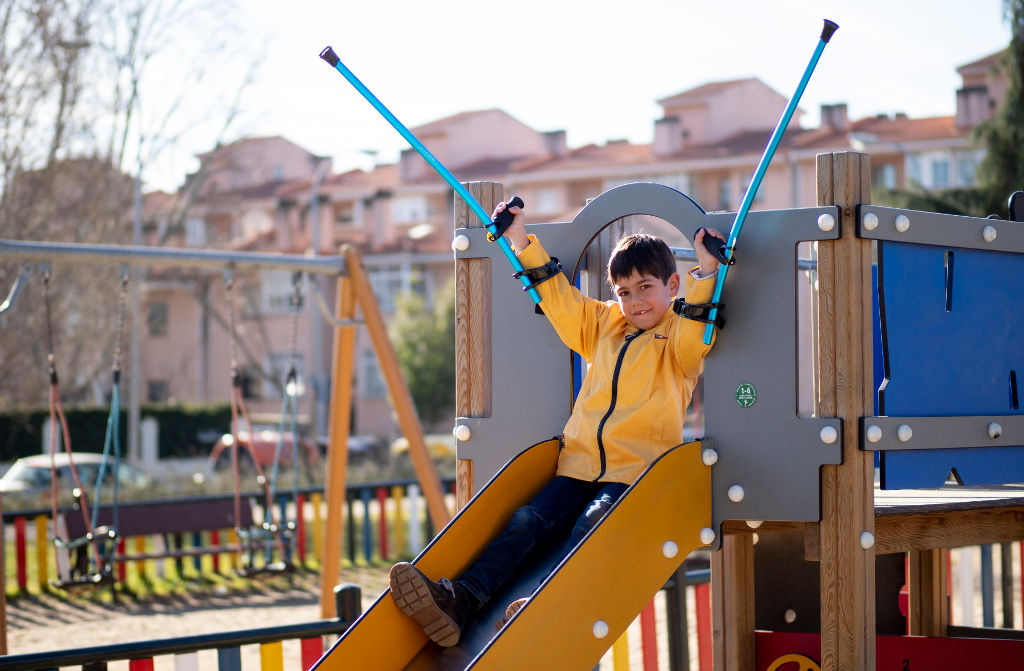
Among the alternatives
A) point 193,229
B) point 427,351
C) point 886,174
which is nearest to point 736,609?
point 427,351

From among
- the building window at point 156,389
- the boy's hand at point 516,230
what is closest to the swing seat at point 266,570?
the boy's hand at point 516,230

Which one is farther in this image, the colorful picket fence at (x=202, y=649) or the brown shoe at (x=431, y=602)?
the colorful picket fence at (x=202, y=649)

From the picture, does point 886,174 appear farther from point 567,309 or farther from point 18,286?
point 567,309

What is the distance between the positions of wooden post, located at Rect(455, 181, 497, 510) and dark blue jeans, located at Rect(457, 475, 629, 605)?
18.3 inches

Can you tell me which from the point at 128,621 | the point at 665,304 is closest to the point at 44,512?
the point at 128,621

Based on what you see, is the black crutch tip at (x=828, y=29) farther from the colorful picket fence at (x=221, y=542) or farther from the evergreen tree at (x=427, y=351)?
the evergreen tree at (x=427, y=351)

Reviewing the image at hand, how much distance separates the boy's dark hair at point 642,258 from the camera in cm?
361

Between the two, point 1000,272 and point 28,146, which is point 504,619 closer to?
point 1000,272

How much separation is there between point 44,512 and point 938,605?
7.67m

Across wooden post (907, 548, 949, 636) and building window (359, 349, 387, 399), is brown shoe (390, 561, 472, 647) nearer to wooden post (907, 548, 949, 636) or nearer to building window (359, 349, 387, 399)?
wooden post (907, 548, 949, 636)

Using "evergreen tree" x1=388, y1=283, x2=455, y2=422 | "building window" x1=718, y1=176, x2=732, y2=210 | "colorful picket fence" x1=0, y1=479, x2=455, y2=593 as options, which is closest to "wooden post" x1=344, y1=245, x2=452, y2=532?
"colorful picket fence" x1=0, y1=479, x2=455, y2=593

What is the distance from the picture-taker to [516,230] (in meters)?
3.70

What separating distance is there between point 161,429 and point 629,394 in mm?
29595

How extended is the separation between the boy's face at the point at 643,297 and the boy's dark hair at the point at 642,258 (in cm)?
2
